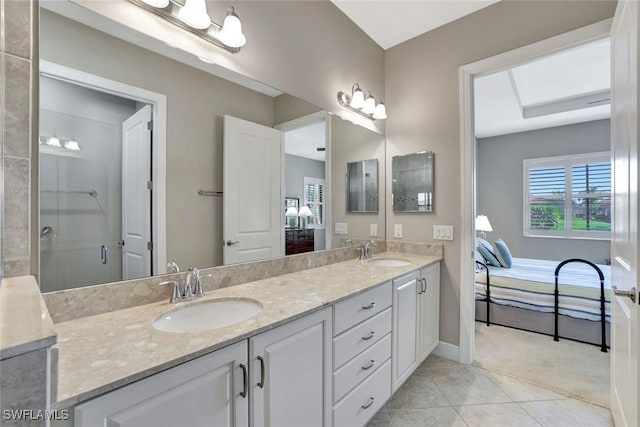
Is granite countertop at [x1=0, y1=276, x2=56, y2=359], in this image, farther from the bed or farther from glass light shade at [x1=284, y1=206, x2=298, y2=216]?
the bed

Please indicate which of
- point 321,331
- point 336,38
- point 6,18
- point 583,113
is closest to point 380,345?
point 321,331

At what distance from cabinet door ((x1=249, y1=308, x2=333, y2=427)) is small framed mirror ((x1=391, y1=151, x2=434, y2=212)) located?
1629 mm

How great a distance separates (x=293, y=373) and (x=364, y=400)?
2.05ft

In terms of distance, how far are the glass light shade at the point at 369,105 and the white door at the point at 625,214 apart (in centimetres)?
150

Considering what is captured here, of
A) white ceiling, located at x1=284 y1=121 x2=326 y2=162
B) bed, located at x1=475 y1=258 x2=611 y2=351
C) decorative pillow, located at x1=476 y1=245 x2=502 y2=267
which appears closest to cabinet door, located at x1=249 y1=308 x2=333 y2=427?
white ceiling, located at x1=284 y1=121 x2=326 y2=162

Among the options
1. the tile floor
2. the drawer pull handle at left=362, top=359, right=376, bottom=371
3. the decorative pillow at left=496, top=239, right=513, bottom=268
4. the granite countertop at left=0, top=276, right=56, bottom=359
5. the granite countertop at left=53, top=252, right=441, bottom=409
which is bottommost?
the tile floor

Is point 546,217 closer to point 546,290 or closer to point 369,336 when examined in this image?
point 546,290

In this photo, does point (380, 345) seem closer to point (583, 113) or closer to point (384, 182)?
point (384, 182)

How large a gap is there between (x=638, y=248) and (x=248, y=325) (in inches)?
58.5

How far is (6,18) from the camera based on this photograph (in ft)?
2.73

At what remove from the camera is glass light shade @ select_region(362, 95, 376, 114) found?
249 cm

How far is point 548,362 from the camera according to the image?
2301 millimetres

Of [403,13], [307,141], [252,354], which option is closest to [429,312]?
[307,141]

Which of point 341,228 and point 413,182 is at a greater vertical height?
point 413,182
